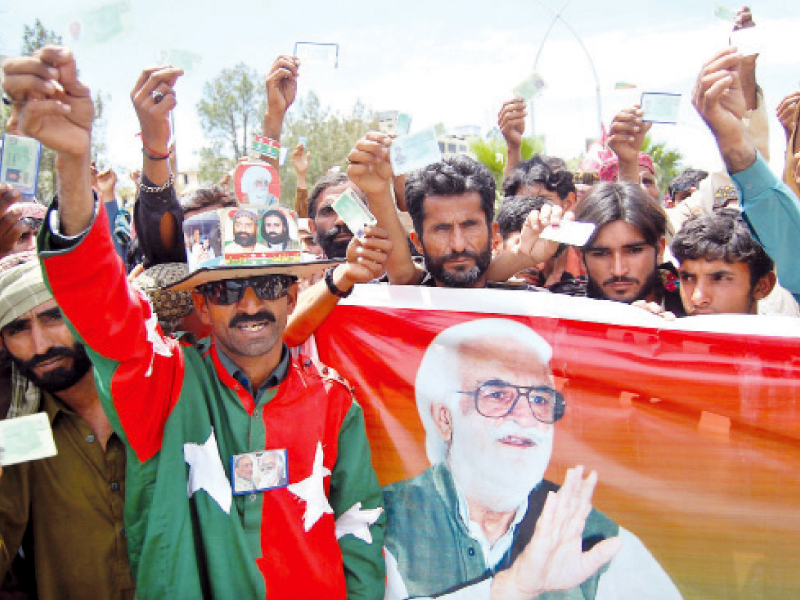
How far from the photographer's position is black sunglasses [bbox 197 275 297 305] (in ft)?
8.45

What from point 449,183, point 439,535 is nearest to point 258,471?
point 439,535

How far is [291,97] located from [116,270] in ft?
5.49

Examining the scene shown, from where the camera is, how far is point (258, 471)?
2453 millimetres

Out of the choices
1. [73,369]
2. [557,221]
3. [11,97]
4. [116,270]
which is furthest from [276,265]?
[557,221]

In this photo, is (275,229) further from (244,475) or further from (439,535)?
(439,535)

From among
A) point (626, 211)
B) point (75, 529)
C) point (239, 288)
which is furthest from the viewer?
point (626, 211)

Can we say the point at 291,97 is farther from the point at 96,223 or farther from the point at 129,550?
the point at 129,550

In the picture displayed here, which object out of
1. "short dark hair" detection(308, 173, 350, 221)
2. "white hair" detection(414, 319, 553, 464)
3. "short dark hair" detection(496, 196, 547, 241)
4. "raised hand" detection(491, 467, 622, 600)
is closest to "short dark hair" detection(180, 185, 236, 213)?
"short dark hair" detection(308, 173, 350, 221)

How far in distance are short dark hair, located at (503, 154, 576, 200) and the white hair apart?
229 cm

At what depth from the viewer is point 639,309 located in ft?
9.62

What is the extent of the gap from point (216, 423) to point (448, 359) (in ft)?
3.24

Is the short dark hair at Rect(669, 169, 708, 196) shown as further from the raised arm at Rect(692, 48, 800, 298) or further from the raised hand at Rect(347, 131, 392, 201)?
the raised hand at Rect(347, 131, 392, 201)

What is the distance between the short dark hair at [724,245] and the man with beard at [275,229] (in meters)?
1.74

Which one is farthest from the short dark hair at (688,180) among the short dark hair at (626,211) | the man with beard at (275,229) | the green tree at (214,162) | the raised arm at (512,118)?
the green tree at (214,162)
